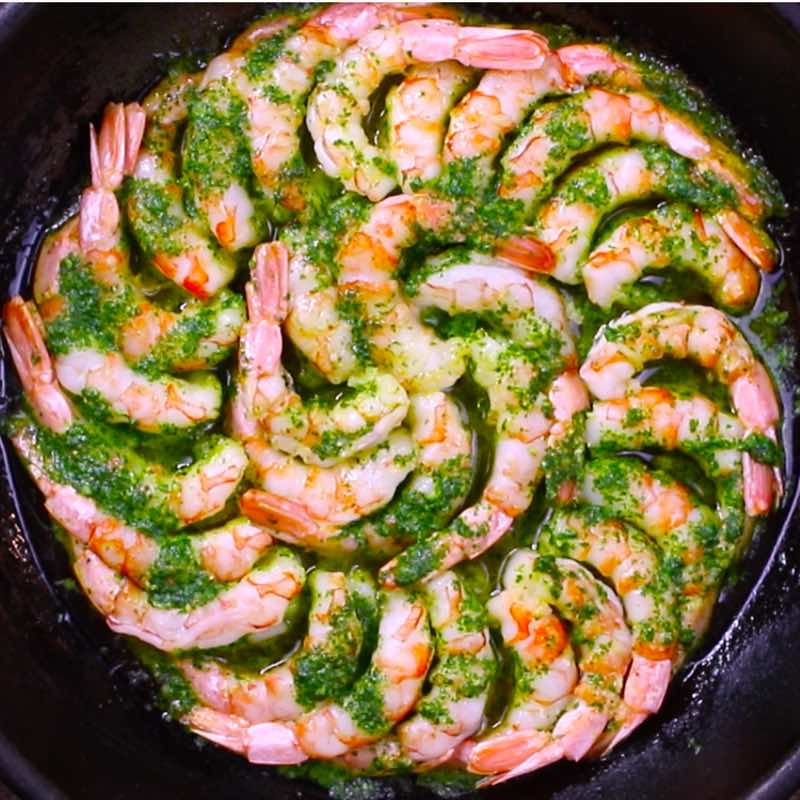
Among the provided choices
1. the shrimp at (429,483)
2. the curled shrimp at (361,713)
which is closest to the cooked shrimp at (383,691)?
the curled shrimp at (361,713)

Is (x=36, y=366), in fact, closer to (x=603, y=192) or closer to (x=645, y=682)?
(x=603, y=192)

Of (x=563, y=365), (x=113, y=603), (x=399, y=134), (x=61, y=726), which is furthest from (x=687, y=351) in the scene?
(x=61, y=726)

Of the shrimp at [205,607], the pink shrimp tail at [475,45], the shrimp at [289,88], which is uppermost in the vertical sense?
the pink shrimp tail at [475,45]

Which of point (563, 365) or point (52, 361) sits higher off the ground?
point (563, 365)

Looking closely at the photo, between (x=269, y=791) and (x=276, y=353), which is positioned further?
(x=269, y=791)

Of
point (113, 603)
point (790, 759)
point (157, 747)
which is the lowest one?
point (157, 747)

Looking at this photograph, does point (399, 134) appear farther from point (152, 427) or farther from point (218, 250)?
point (152, 427)

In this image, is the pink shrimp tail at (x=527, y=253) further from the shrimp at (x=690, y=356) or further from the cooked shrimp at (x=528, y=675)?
the cooked shrimp at (x=528, y=675)
